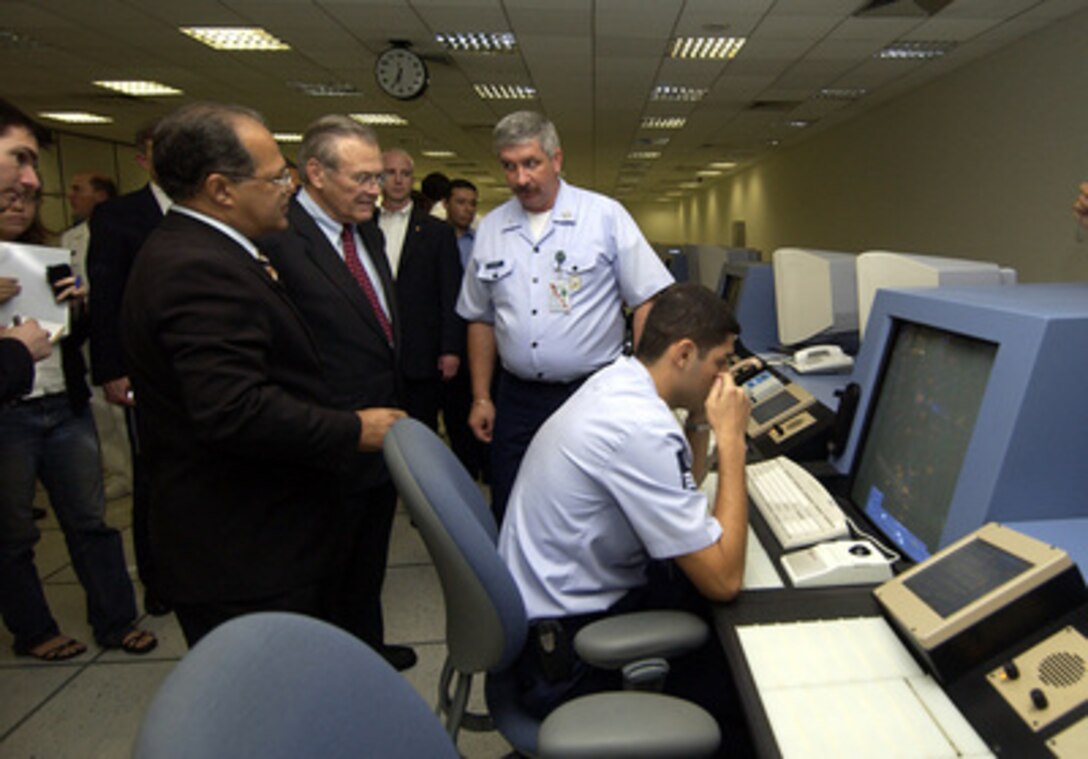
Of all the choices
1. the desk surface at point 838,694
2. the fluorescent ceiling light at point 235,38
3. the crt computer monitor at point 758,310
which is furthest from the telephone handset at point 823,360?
the fluorescent ceiling light at point 235,38

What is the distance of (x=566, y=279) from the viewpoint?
6.20ft

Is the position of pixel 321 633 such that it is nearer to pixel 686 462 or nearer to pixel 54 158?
pixel 686 462

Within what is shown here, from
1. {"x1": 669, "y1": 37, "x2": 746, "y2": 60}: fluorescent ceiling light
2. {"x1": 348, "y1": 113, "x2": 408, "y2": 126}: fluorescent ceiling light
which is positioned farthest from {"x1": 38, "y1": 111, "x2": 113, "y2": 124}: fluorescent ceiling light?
{"x1": 669, "y1": 37, "x2": 746, "y2": 60}: fluorescent ceiling light

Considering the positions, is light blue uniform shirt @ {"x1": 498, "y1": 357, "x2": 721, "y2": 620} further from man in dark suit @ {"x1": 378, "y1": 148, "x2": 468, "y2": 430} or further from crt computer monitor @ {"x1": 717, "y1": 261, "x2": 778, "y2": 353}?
crt computer monitor @ {"x1": 717, "y1": 261, "x2": 778, "y2": 353}

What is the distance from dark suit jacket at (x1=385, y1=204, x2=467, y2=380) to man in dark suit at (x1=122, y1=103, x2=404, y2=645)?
115 centimetres

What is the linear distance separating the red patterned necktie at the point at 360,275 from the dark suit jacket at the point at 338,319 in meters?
0.04

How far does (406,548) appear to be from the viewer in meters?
2.68

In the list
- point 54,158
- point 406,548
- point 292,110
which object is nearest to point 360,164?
point 406,548

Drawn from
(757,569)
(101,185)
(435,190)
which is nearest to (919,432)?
(757,569)

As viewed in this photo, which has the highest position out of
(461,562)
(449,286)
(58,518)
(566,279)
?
(566,279)

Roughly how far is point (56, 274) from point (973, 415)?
6.24 feet

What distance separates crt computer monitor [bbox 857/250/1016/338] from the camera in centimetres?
155

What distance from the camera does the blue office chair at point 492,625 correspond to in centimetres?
86

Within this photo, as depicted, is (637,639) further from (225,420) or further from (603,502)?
(225,420)
